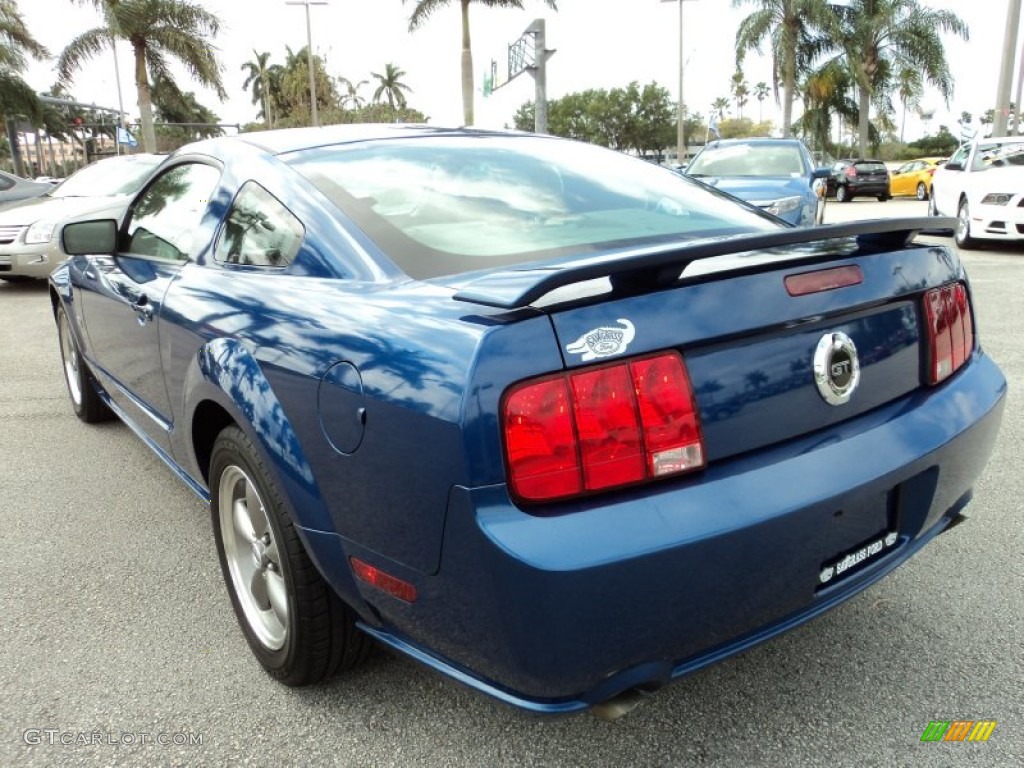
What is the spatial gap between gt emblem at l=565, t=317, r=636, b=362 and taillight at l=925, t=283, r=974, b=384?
3.11ft

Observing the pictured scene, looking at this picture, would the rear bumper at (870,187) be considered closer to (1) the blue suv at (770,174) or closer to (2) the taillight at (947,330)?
(1) the blue suv at (770,174)

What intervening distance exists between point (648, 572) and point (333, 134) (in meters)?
1.91

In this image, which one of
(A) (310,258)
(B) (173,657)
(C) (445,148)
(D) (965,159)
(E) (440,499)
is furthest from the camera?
(D) (965,159)

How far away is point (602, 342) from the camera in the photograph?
1548 millimetres

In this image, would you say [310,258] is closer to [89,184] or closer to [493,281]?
[493,281]

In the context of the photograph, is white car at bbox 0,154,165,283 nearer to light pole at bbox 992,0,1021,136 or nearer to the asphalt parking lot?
the asphalt parking lot

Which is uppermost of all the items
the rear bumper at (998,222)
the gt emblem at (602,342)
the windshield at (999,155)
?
the windshield at (999,155)

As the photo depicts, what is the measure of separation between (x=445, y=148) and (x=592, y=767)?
5.92 ft

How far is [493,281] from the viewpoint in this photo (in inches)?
67.5

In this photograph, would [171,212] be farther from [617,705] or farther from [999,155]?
[999,155]

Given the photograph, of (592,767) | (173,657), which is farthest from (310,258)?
(592,767)

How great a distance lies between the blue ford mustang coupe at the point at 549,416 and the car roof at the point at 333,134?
81 mm

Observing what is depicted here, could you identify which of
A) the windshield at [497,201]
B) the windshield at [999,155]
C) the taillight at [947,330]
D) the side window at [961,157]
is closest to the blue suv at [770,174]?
the windshield at [999,155]

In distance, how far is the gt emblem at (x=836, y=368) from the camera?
1792 mm
